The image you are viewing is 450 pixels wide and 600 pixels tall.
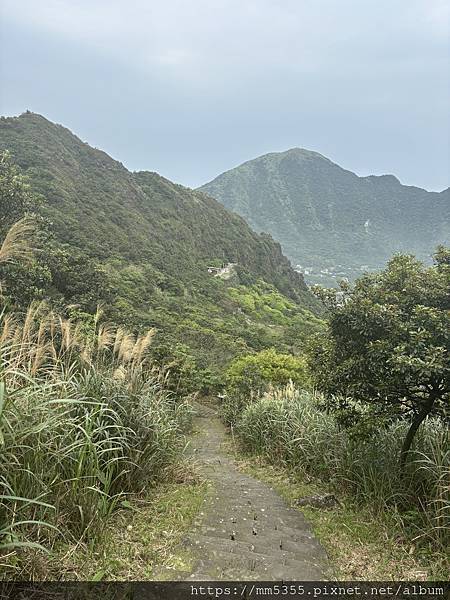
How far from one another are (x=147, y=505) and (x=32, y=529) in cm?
129

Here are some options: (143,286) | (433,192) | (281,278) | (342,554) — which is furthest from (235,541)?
(433,192)

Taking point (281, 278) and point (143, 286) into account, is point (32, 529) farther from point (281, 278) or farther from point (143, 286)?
point (281, 278)

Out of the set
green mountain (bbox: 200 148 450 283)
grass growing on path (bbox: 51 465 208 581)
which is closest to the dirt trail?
grass growing on path (bbox: 51 465 208 581)

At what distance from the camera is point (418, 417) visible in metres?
3.78

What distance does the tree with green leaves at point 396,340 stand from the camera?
3.46 metres

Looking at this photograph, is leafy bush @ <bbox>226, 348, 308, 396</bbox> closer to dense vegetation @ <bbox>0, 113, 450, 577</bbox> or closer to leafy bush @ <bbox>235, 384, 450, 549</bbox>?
dense vegetation @ <bbox>0, 113, 450, 577</bbox>

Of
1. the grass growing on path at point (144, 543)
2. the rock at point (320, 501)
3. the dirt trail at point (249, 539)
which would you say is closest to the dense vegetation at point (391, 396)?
the rock at point (320, 501)

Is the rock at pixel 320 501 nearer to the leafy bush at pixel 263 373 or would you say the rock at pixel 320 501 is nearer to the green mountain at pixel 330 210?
the leafy bush at pixel 263 373

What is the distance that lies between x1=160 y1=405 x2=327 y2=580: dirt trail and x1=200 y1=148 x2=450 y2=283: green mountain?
238 ft

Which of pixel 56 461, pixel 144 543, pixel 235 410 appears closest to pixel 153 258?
pixel 235 410

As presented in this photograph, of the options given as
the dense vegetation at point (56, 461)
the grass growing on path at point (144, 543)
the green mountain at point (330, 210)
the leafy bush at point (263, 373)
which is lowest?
the leafy bush at point (263, 373)

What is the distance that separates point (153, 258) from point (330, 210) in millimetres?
108925

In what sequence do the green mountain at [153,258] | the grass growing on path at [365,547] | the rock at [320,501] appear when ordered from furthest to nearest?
1. the green mountain at [153,258]
2. the rock at [320,501]
3. the grass growing on path at [365,547]

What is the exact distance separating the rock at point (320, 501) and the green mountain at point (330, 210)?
2860 inches
